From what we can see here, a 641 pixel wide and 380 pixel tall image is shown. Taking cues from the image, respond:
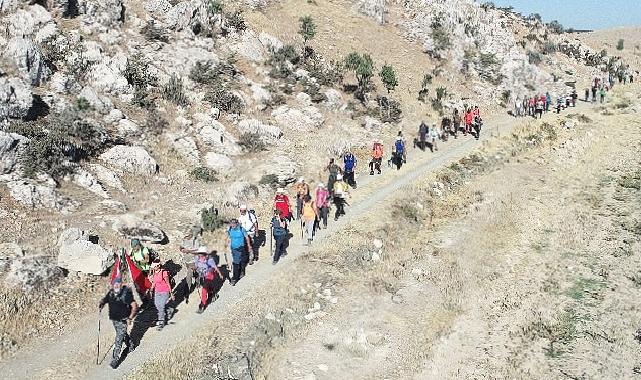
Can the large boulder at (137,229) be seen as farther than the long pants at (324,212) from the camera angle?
No

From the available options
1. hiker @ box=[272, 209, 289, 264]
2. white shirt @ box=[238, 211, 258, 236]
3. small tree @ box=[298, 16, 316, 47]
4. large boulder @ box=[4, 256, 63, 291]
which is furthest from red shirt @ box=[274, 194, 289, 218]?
small tree @ box=[298, 16, 316, 47]

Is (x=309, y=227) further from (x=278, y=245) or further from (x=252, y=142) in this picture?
(x=252, y=142)

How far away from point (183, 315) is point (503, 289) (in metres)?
10.3

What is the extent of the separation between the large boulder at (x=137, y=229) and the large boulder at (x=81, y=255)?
1.84 metres

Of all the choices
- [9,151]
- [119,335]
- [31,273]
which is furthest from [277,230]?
[9,151]

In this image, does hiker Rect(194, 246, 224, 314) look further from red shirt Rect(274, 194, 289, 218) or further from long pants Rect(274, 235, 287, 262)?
red shirt Rect(274, 194, 289, 218)

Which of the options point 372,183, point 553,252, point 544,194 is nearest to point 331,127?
point 372,183

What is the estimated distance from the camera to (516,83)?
4584 centimetres

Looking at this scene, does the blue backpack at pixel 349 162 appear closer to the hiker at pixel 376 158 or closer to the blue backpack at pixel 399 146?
the hiker at pixel 376 158

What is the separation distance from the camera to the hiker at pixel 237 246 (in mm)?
14836

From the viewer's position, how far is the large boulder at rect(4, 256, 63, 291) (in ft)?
43.9

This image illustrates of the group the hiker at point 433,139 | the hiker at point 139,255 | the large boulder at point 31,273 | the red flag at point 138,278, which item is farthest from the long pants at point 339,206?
the hiker at point 433,139

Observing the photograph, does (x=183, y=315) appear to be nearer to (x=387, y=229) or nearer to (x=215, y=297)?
(x=215, y=297)

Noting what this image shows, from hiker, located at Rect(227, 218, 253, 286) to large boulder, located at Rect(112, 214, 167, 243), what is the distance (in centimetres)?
316
